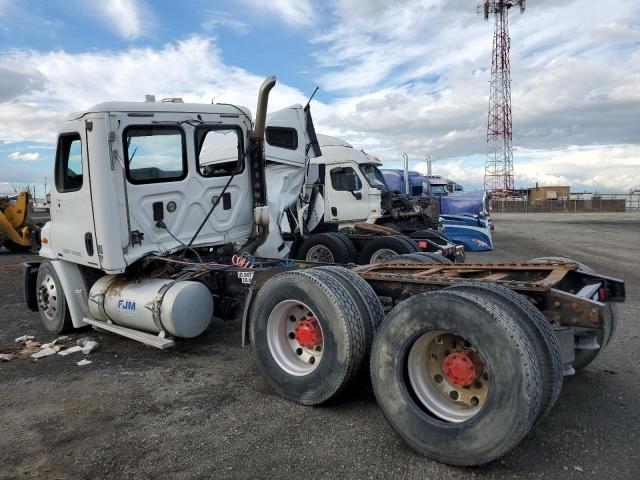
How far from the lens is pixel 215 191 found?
21.1 ft

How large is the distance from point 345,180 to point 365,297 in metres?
8.40

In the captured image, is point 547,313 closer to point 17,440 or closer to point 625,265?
point 17,440

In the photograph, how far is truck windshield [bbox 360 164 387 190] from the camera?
1215 cm

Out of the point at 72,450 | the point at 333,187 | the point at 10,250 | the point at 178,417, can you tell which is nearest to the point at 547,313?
the point at 178,417

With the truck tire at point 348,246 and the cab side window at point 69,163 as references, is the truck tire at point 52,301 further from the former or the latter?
the truck tire at point 348,246

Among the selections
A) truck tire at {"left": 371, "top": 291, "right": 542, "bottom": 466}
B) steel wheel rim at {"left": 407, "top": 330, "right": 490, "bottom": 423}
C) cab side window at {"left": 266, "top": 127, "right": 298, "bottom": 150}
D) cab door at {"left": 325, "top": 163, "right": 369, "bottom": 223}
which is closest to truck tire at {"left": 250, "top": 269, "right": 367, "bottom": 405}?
truck tire at {"left": 371, "top": 291, "right": 542, "bottom": 466}

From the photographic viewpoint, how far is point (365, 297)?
392cm

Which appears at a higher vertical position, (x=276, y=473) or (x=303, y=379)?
(x=303, y=379)

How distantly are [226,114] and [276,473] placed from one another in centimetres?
453

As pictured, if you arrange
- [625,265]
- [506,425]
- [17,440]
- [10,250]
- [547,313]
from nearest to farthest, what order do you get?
[506,425] < [547,313] < [17,440] < [625,265] < [10,250]

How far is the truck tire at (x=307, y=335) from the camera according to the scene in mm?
3746

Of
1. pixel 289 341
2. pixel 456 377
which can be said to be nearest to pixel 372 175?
pixel 289 341

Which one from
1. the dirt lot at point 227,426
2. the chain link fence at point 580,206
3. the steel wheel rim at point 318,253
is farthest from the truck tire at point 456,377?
the chain link fence at point 580,206

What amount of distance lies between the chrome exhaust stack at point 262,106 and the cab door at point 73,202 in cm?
195
